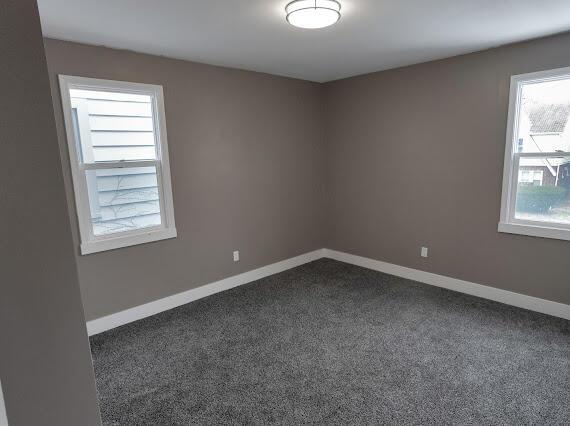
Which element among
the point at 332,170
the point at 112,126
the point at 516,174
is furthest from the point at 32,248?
the point at 332,170

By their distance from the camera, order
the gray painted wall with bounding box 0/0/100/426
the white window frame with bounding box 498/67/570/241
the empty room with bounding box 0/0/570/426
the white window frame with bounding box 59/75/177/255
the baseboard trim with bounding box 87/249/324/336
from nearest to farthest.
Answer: the gray painted wall with bounding box 0/0/100/426
the empty room with bounding box 0/0/570/426
the white window frame with bounding box 59/75/177/255
the white window frame with bounding box 498/67/570/241
the baseboard trim with bounding box 87/249/324/336

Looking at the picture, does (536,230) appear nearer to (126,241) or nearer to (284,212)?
(284,212)

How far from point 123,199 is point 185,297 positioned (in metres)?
1.19

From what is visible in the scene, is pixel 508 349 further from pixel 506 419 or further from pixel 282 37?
pixel 282 37

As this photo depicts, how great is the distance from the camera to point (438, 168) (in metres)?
3.72

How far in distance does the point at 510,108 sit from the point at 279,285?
2.93 m

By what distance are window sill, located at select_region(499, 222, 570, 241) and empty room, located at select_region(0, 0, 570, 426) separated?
0.02m

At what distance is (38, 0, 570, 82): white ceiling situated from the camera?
7.14 feet

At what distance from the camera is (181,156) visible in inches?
135

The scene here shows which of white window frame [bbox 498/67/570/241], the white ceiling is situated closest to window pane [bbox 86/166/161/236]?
the white ceiling

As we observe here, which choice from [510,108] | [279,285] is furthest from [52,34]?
[510,108]

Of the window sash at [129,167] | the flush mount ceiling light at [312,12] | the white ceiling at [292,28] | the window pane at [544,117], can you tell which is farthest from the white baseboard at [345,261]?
the flush mount ceiling light at [312,12]

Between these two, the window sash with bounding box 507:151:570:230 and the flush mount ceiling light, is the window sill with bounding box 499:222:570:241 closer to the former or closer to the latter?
Result: the window sash with bounding box 507:151:570:230

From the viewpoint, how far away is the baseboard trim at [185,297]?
309cm
